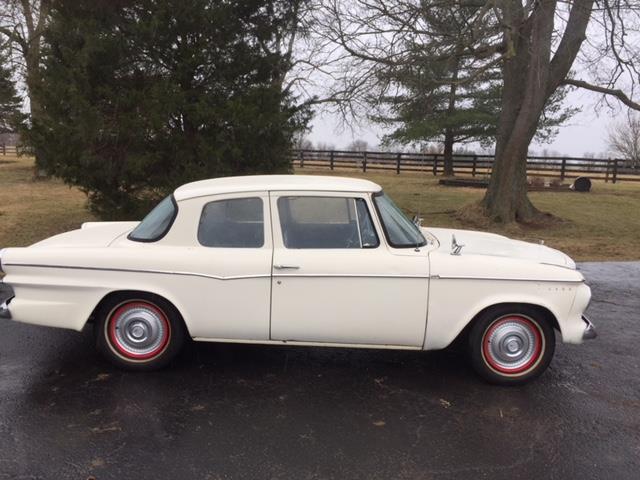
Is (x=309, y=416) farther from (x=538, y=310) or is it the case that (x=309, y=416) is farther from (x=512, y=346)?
(x=538, y=310)

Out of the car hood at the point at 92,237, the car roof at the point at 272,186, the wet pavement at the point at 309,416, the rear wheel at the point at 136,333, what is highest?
the car roof at the point at 272,186

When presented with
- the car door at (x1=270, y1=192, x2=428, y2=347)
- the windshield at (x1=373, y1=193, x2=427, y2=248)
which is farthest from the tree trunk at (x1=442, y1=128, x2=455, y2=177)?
the car door at (x1=270, y1=192, x2=428, y2=347)

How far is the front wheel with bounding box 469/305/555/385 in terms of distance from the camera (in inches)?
159

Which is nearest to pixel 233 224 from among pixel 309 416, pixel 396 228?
pixel 396 228

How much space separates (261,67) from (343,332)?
715 centimetres

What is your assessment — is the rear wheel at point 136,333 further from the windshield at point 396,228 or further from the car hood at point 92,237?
the windshield at point 396,228

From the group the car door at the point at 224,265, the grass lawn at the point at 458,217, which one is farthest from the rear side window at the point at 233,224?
the grass lawn at the point at 458,217

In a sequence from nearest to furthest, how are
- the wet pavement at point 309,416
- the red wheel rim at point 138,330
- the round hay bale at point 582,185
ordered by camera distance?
the wet pavement at point 309,416 → the red wheel rim at point 138,330 → the round hay bale at point 582,185

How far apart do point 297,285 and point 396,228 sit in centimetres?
86

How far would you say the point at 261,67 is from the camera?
998cm

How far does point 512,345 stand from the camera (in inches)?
160

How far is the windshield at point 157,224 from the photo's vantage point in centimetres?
416

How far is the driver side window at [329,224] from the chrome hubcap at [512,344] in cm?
111

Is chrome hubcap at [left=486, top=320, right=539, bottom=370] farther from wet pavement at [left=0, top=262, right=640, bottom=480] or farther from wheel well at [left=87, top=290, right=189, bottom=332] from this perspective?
wheel well at [left=87, top=290, right=189, bottom=332]
